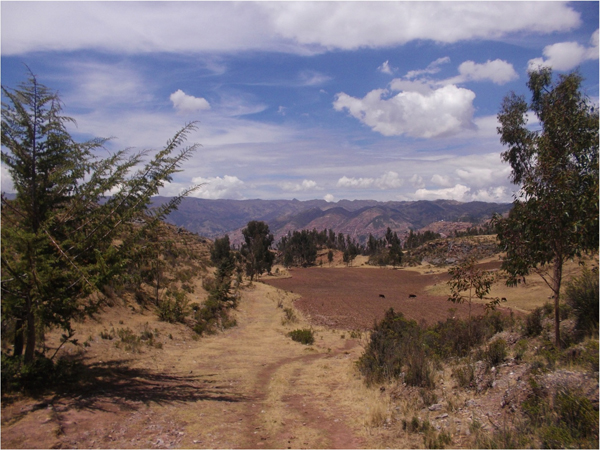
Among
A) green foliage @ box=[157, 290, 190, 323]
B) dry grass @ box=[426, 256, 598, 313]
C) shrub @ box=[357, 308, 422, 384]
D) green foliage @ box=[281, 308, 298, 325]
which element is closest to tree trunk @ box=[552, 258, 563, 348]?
shrub @ box=[357, 308, 422, 384]

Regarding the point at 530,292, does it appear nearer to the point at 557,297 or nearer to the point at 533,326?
the point at 533,326

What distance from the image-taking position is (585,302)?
922 centimetres

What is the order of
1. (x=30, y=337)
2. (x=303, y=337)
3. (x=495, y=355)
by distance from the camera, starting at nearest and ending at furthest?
(x=30, y=337), (x=495, y=355), (x=303, y=337)

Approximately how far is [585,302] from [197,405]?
981 centimetres

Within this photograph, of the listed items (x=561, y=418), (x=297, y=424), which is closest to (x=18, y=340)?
(x=297, y=424)

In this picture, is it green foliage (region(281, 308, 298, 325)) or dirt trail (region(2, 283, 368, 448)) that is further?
green foliage (region(281, 308, 298, 325))

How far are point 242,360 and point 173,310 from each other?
5.63 m

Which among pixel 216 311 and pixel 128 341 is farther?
pixel 216 311

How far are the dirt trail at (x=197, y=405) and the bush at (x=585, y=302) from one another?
585cm

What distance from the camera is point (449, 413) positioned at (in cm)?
670

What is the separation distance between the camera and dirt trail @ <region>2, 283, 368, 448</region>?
19.1ft

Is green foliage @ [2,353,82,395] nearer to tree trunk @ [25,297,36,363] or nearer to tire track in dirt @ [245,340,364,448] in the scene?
tree trunk @ [25,297,36,363]

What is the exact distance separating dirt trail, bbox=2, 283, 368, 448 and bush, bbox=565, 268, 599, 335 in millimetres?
5848

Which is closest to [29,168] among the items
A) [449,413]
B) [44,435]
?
[44,435]
